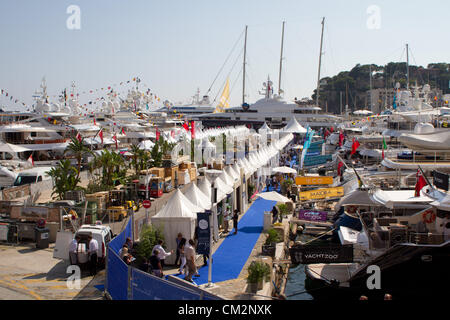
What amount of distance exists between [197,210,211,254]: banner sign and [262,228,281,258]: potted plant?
2218mm

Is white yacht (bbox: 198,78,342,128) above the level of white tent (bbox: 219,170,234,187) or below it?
above

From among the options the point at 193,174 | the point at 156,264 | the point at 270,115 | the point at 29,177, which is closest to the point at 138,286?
the point at 156,264

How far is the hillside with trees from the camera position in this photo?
484 feet

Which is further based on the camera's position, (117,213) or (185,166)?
(185,166)

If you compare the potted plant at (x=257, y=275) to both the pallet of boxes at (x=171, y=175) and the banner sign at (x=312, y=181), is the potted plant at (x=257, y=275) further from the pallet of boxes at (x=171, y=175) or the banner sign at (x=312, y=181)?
the pallet of boxes at (x=171, y=175)

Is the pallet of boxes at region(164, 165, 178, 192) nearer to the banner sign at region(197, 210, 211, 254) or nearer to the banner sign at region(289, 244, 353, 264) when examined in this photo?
the banner sign at region(197, 210, 211, 254)

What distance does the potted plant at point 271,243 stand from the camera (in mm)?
14547

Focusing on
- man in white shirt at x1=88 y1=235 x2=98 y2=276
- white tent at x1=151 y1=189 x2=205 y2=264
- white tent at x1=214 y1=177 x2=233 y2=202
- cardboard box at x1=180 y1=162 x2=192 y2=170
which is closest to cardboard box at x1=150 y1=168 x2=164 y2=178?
cardboard box at x1=180 y1=162 x2=192 y2=170

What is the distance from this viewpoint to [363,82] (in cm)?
15625

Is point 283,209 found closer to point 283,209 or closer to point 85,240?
point 283,209

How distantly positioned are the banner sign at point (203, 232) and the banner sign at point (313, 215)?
789cm

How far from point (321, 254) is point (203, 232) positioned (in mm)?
3127
